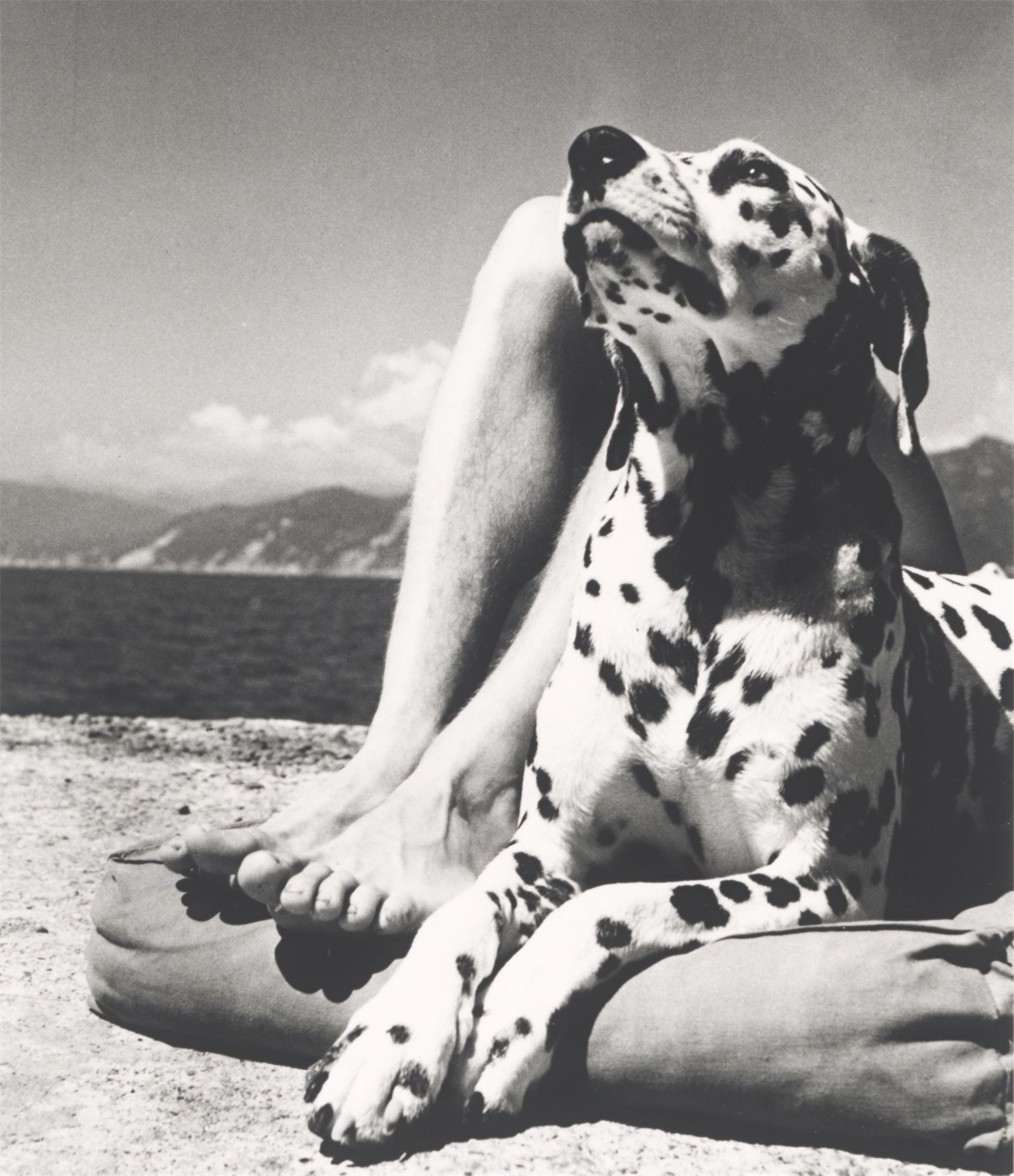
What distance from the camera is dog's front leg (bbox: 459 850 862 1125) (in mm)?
2484

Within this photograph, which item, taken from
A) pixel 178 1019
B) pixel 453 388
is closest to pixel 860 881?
pixel 178 1019

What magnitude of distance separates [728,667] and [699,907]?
0.51 meters

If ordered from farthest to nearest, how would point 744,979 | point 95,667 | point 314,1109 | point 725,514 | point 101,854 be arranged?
point 95,667, point 101,854, point 725,514, point 744,979, point 314,1109

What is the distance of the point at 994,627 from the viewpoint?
3.80 metres

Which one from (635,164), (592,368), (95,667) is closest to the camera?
(635,164)

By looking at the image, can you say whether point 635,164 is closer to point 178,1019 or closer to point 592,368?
point 592,368

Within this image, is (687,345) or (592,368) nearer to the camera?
(687,345)

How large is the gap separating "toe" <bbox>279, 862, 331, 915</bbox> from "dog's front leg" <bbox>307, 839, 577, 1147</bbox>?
0.30 meters

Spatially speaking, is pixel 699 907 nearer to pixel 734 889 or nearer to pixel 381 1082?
pixel 734 889

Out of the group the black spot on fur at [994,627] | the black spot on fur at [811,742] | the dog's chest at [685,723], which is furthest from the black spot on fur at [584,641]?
the black spot on fur at [994,627]

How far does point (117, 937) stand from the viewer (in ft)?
10.0

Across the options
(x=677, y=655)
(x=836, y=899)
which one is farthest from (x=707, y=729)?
(x=836, y=899)

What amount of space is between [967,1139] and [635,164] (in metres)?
1.98

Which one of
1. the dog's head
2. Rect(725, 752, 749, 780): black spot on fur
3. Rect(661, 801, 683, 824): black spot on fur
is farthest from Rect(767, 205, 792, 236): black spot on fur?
Rect(661, 801, 683, 824): black spot on fur
